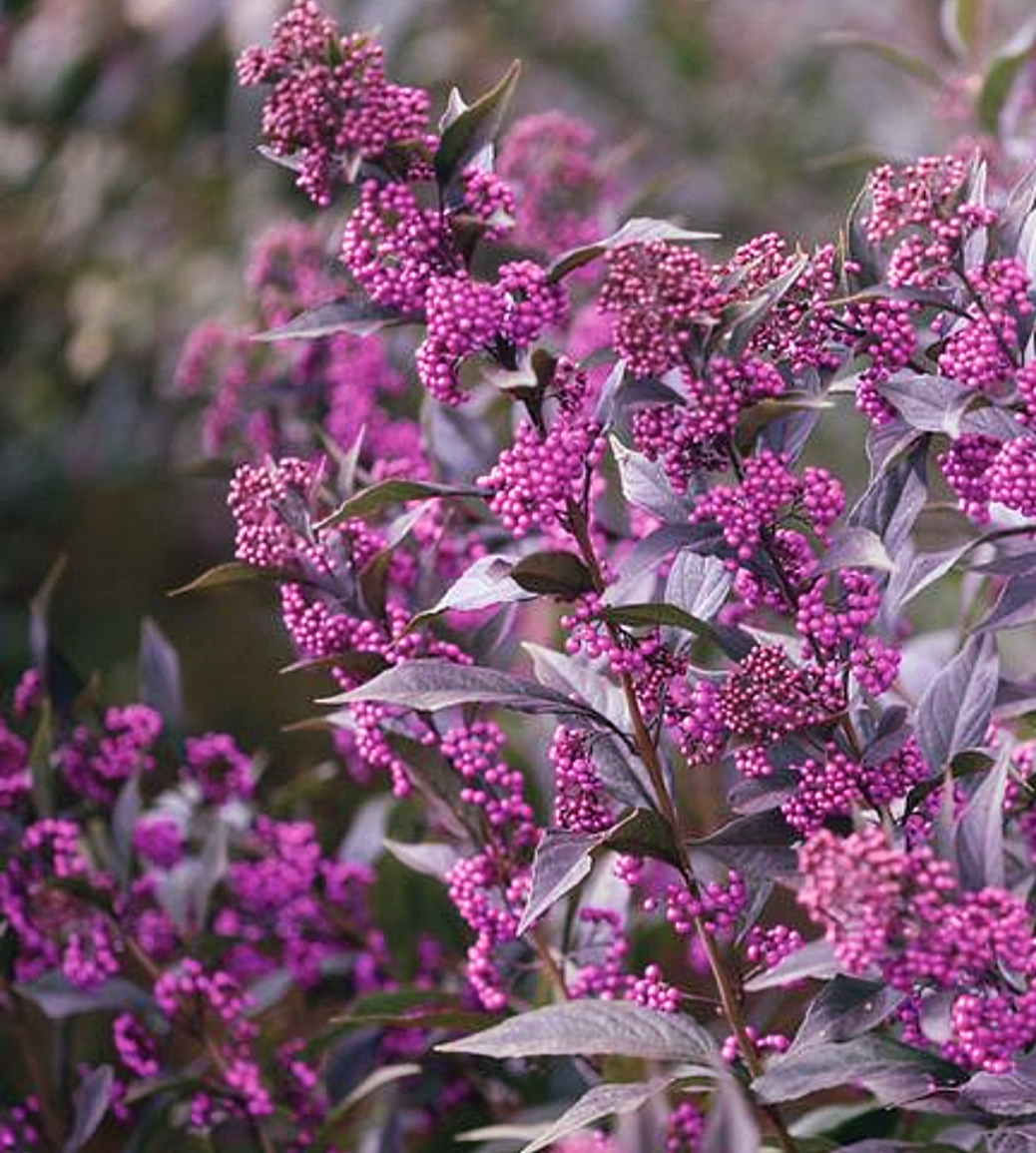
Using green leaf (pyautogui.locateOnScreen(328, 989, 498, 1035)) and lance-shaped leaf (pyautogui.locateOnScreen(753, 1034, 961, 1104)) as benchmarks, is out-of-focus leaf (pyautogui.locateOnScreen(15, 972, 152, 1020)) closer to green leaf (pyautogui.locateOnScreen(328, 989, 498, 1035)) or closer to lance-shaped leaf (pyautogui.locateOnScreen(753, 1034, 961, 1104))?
green leaf (pyautogui.locateOnScreen(328, 989, 498, 1035))

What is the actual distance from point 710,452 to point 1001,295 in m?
0.12

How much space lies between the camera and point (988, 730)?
0.77 meters

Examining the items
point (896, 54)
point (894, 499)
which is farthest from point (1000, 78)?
point (894, 499)

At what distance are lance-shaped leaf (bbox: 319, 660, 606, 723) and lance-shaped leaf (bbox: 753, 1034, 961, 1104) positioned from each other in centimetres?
16

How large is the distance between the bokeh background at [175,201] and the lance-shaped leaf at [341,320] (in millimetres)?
1371

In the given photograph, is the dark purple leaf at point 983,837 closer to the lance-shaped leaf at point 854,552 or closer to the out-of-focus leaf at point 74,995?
the lance-shaped leaf at point 854,552

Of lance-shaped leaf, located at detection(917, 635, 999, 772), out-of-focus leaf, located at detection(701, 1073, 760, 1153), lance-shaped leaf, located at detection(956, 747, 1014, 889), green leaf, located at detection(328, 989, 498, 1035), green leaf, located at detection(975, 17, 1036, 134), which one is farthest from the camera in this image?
green leaf, located at detection(975, 17, 1036, 134)

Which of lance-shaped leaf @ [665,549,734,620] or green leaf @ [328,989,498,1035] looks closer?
lance-shaped leaf @ [665,549,734,620]

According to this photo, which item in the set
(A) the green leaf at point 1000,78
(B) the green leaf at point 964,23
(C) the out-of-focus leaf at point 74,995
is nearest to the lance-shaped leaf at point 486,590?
(C) the out-of-focus leaf at point 74,995

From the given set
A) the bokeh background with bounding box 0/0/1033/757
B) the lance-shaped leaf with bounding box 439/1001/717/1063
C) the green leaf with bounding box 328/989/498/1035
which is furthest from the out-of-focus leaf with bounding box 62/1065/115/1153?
the bokeh background with bounding box 0/0/1033/757

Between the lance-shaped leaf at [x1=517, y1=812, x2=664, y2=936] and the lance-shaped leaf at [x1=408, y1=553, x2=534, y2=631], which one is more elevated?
the lance-shaped leaf at [x1=408, y1=553, x2=534, y2=631]

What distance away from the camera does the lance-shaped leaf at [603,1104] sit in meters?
0.66

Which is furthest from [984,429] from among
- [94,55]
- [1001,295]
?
[94,55]

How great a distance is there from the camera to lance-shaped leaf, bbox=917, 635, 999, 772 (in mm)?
721
